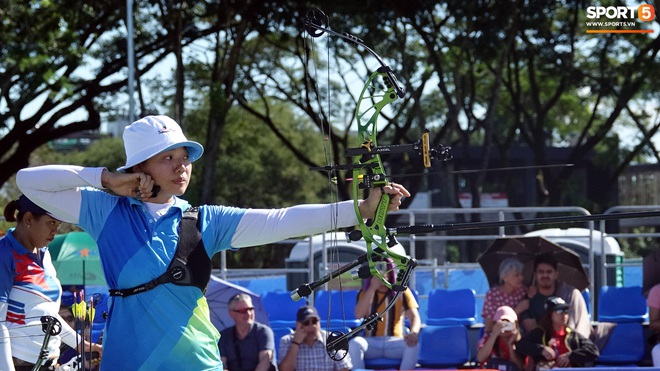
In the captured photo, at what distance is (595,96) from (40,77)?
45.8 feet

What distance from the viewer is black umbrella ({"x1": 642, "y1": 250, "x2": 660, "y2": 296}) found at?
352 inches

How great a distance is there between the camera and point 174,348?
3.06m

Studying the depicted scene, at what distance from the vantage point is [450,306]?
385 inches

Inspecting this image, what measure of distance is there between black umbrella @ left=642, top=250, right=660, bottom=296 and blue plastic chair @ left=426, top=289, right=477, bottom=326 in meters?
1.59

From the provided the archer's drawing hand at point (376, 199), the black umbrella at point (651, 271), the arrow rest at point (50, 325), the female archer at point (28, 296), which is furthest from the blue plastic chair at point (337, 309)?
the archer's drawing hand at point (376, 199)

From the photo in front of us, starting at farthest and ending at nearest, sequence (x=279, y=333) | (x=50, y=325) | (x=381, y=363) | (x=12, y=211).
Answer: (x=279, y=333)
(x=381, y=363)
(x=12, y=211)
(x=50, y=325)

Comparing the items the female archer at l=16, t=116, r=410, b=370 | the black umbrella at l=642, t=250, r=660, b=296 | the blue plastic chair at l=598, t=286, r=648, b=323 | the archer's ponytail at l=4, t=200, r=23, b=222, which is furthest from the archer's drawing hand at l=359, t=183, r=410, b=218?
the blue plastic chair at l=598, t=286, r=648, b=323

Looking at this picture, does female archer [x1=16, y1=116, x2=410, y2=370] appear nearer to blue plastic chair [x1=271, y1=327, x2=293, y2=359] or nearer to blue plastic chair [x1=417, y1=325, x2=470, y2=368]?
blue plastic chair [x1=417, y1=325, x2=470, y2=368]

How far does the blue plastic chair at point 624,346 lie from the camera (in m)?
8.86

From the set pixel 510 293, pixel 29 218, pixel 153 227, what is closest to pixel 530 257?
pixel 510 293

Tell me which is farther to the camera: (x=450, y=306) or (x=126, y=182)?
(x=450, y=306)

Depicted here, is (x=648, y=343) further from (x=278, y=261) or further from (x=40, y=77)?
(x=278, y=261)

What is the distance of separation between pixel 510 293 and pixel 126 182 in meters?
6.09

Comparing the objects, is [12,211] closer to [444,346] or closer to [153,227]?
[153,227]
